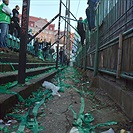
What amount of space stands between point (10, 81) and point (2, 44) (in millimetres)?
2708

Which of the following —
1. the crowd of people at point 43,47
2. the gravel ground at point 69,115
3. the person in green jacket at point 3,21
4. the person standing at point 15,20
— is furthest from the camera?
the crowd of people at point 43,47

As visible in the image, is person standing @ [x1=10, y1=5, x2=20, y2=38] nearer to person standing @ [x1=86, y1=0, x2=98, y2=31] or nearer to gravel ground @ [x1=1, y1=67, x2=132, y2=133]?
person standing @ [x1=86, y1=0, x2=98, y2=31]

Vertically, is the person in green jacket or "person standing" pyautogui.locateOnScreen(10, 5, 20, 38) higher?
"person standing" pyautogui.locateOnScreen(10, 5, 20, 38)

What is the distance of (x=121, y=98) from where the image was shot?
2234mm

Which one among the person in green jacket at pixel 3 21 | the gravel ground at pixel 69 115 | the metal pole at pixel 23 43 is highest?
the person in green jacket at pixel 3 21

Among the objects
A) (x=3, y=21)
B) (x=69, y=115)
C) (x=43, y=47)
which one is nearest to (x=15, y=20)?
(x=3, y=21)

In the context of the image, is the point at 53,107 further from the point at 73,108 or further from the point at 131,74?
the point at 131,74

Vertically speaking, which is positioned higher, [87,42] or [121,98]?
[87,42]

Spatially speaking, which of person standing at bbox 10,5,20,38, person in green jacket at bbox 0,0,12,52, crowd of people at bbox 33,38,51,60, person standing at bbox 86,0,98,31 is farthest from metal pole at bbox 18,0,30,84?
crowd of people at bbox 33,38,51,60

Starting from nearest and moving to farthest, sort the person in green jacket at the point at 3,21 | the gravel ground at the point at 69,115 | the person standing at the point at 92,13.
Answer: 1. the gravel ground at the point at 69,115
2. the person standing at the point at 92,13
3. the person in green jacket at the point at 3,21

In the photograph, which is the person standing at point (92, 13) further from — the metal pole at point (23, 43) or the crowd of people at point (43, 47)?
the crowd of people at point (43, 47)

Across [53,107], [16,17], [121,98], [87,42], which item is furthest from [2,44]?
[121,98]

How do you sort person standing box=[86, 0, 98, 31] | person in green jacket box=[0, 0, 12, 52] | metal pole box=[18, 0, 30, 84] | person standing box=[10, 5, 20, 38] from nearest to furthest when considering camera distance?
metal pole box=[18, 0, 30, 84] → person standing box=[86, 0, 98, 31] → person in green jacket box=[0, 0, 12, 52] → person standing box=[10, 5, 20, 38]

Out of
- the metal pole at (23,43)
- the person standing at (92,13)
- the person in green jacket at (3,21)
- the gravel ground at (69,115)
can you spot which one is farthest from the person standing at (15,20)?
the gravel ground at (69,115)
